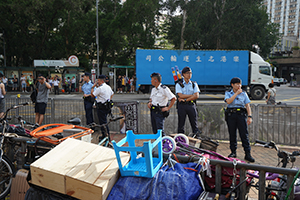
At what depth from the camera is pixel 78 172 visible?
2459 millimetres

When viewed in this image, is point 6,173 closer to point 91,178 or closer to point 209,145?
point 91,178

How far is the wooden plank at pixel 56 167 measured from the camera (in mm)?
2463

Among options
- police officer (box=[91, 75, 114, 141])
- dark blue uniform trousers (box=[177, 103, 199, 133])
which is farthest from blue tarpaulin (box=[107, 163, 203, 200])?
police officer (box=[91, 75, 114, 141])

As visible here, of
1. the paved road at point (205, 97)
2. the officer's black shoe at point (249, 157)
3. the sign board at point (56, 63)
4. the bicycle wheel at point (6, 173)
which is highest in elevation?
the sign board at point (56, 63)

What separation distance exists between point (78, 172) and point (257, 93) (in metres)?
19.5

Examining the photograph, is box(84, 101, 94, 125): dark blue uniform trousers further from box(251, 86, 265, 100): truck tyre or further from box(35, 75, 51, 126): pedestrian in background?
box(251, 86, 265, 100): truck tyre

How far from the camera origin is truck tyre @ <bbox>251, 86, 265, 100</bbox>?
19.4m

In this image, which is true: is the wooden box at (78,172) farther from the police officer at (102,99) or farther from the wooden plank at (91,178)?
the police officer at (102,99)

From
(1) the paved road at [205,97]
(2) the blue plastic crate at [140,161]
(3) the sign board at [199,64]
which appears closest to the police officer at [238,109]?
(2) the blue plastic crate at [140,161]

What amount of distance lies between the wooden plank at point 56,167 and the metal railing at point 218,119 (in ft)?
16.1

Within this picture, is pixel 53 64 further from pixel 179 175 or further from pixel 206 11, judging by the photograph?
pixel 179 175

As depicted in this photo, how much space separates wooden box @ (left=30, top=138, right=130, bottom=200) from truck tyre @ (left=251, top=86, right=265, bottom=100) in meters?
18.8

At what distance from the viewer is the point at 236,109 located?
5.16 m

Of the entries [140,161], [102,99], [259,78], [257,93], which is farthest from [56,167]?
[259,78]
